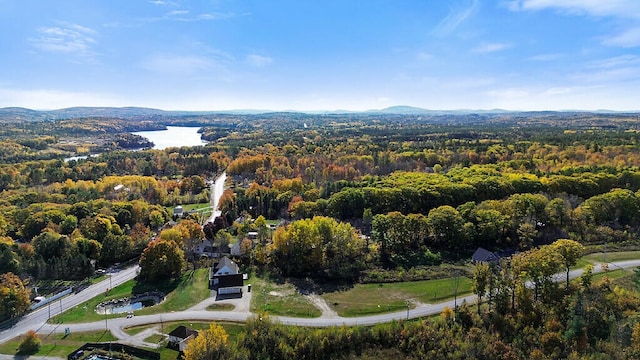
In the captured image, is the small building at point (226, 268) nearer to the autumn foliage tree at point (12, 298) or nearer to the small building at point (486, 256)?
the autumn foliage tree at point (12, 298)

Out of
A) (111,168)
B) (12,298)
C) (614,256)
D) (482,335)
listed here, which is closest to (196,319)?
(12,298)

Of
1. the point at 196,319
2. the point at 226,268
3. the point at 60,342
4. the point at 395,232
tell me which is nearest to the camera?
the point at 60,342

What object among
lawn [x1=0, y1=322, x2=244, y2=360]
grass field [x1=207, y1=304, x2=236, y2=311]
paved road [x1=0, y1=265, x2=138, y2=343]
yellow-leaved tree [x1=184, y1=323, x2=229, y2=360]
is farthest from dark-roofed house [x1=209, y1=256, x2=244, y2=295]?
yellow-leaved tree [x1=184, y1=323, x2=229, y2=360]

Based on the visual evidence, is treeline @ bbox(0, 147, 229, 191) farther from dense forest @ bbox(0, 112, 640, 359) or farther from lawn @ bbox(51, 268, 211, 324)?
lawn @ bbox(51, 268, 211, 324)

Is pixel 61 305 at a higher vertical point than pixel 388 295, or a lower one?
lower

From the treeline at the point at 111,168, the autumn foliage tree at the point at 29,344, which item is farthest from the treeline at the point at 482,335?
the treeline at the point at 111,168

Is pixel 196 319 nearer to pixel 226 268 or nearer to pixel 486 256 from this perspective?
pixel 226 268
